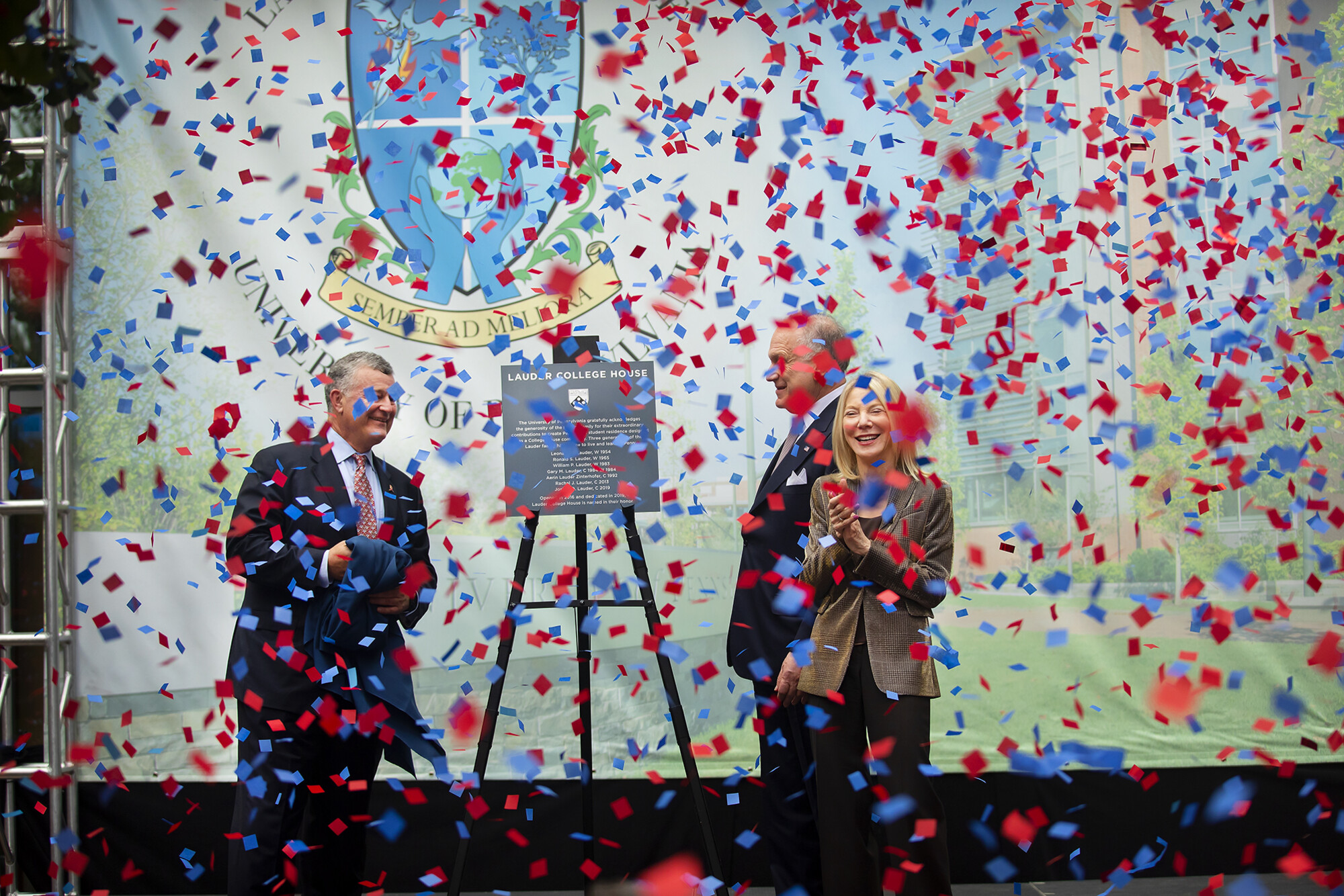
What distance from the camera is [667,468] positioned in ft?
10.3

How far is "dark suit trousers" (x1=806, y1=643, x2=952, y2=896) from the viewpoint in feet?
6.74

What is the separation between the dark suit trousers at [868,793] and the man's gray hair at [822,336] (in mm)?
834

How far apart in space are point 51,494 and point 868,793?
2621 mm

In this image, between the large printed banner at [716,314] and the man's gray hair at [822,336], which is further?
the large printed banner at [716,314]

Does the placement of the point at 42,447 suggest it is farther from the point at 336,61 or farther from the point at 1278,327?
the point at 1278,327

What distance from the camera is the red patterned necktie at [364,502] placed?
2.49 metres

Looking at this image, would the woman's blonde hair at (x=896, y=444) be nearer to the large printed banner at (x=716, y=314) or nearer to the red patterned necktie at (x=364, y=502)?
the large printed banner at (x=716, y=314)

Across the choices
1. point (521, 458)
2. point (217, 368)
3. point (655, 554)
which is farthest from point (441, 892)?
point (217, 368)

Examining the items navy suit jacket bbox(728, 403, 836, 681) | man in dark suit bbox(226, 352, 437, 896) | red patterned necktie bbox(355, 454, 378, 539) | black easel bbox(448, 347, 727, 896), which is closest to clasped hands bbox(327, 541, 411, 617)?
man in dark suit bbox(226, 352, 437, 896)

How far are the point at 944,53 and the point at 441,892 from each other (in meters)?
3.19

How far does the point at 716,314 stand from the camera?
312 cm

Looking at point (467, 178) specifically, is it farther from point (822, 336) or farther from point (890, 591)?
point (890, 591)

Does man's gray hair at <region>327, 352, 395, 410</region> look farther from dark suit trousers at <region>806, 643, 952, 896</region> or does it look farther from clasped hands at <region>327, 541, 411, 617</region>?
dark suit trousers at <region>806, 643, 952, 896</region>

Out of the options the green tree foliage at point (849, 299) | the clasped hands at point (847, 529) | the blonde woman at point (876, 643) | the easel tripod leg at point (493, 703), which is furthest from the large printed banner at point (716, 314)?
the clasped hands at point (847, 529)
